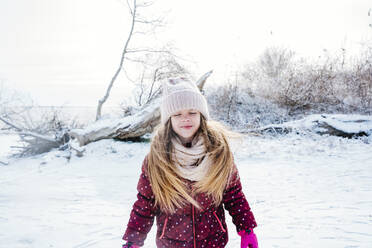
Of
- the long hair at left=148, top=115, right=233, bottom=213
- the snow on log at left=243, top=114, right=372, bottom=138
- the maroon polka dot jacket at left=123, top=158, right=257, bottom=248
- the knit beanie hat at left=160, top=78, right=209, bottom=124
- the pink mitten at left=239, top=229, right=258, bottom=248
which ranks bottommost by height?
the snow on log at left=243, top=114, right=372, bottom=138

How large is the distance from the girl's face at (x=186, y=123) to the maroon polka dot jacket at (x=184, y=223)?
35 centimetres

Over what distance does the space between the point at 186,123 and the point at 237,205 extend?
25.0 inches

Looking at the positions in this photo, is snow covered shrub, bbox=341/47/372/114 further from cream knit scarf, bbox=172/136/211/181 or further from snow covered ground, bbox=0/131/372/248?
cream knit scarf, bbox=172/136/211/181

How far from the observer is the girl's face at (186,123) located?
1766mm

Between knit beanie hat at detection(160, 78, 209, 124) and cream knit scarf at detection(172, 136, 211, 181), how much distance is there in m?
0.25

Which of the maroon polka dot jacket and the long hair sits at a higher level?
the long hair

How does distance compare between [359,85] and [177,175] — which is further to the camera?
[359,85]

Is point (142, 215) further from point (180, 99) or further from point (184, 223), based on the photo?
point (180, 99)

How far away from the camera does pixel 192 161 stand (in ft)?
5.57

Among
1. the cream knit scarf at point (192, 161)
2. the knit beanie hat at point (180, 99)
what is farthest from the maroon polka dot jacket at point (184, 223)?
the knit beanie hat at point (180, 99)

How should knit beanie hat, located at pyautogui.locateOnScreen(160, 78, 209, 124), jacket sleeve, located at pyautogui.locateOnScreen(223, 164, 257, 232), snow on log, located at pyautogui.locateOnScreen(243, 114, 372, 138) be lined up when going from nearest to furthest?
jacket sleeve, located at pyautogui.locateOnScreen(223, 164, 257, 232)
knit beanie hat, located at pyautogui.locateOnScreen(160, 78, 209, 124)
snow on log, located at pyautogui.locateOnScreen(243, 114, 372, 138)

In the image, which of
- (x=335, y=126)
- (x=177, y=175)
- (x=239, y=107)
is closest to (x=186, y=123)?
(x=177, y=175)

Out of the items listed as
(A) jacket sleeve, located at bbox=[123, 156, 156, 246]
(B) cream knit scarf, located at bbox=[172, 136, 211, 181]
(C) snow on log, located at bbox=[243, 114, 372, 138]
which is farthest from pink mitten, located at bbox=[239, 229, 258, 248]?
(C) snow on log, located at bbox=[243, 114, 372, 138]

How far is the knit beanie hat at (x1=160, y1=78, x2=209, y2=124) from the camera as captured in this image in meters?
1.79
